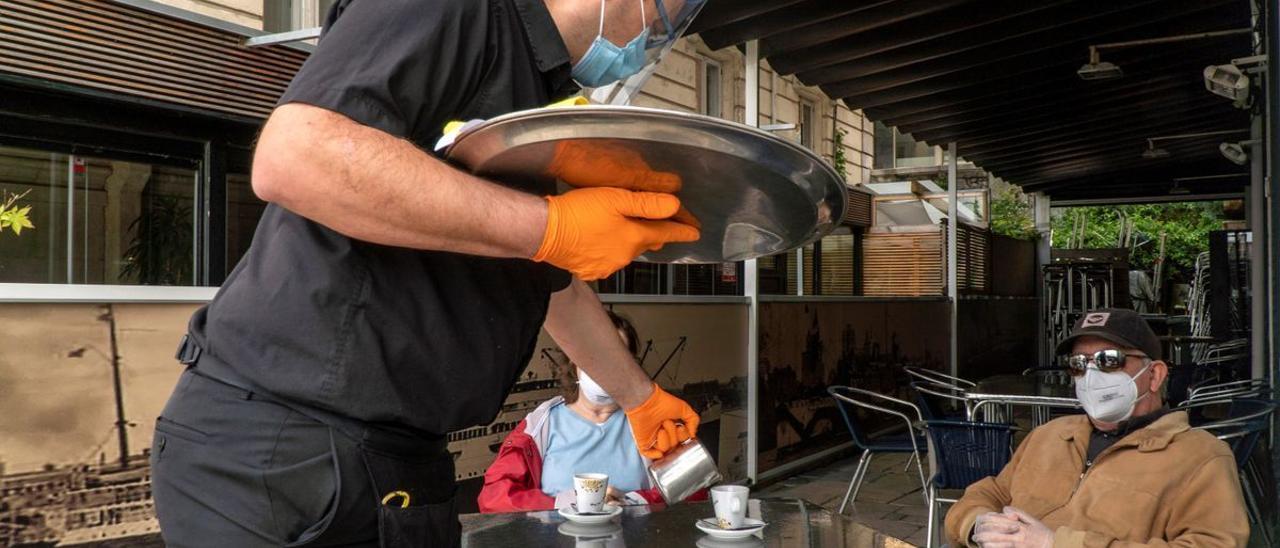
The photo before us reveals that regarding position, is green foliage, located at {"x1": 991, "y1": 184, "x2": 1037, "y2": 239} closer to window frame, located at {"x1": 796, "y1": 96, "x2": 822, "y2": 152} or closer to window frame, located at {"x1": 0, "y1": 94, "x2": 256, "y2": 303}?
window frame, located at {"x1": 796, "y1": 96, "x2": 822, "y2": 152}

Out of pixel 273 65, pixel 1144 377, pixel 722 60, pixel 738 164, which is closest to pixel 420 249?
pixel 738 164

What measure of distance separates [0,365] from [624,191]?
9.55 ft

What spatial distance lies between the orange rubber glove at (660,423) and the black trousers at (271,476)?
2.71 feet

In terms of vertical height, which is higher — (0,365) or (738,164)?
(738,164)

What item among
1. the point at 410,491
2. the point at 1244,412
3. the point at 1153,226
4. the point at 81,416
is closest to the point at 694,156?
the point at 410,491

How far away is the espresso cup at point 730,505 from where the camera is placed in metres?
2.51

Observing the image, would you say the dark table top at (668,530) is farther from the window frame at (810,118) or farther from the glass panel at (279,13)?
the window frame at (810,118)

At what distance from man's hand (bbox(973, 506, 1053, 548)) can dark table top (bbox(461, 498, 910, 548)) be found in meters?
0.68

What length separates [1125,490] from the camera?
3205 mm

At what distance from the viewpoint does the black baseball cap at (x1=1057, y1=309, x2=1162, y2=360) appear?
12.8ft

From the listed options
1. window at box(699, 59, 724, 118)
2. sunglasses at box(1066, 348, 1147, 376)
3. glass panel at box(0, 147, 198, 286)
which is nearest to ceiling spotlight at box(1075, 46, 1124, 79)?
sunglasses at box(1066, 348, 1147, 376)

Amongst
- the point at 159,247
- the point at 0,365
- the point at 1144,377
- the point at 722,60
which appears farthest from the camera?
the point at 722,60

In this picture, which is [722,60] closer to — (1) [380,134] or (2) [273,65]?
(2) [273,65]

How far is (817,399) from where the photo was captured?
9.25 meters
